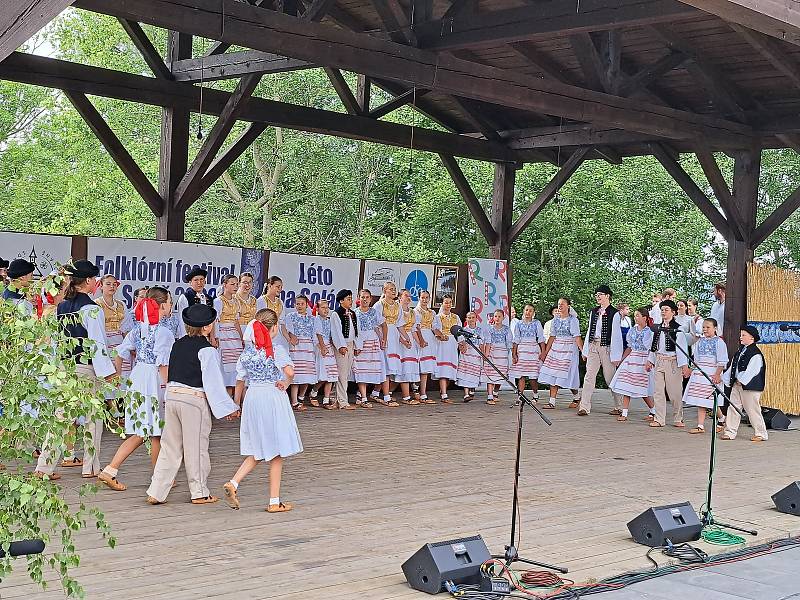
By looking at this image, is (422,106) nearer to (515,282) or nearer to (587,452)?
(587,452)

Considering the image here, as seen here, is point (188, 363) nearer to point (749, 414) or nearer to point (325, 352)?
point (325, 352)

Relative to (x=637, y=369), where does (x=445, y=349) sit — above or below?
above

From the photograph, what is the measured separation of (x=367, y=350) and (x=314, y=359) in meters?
0.93

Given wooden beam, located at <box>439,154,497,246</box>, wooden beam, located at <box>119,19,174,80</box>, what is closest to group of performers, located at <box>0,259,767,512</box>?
wooden beam, located at <box>439,154,497,246</box>

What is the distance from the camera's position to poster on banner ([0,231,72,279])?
9531 mm

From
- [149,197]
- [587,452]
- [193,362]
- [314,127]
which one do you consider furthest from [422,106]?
[193,362]

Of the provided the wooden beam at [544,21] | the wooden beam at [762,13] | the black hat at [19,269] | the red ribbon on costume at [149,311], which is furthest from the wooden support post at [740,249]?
the black hat at [19,269]

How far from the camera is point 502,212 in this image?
15242 millimetres

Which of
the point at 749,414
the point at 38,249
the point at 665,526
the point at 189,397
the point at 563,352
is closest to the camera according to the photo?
the point at 665,526

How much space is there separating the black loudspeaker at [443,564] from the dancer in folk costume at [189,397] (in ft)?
6.18

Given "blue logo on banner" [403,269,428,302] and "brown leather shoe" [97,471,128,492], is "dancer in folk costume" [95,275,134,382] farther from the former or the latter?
"blue logo on banner" [403,269,428,302]

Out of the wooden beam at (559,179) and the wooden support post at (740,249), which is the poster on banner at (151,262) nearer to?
the wooden beam at (559,179)

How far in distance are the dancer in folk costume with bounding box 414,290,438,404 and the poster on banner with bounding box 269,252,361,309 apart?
0.91 metres

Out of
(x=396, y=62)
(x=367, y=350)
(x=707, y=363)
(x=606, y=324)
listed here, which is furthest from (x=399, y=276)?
(x=396, y=62)
